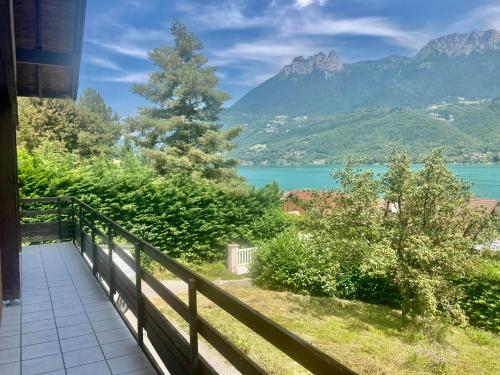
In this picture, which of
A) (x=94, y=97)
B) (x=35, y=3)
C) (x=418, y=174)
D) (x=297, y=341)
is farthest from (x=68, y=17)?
(x=94, y=97)

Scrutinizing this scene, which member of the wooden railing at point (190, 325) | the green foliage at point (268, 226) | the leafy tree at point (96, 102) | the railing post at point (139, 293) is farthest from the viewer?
the leafy tree at point (96, 102)

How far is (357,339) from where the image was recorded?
9445 millimetres

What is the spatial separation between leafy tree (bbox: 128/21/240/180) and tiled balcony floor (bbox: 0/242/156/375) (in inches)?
592

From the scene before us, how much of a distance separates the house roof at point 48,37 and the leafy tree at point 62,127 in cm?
1663

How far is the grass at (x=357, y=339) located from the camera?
25.1ft

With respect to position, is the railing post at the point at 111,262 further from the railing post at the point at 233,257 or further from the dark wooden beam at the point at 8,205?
the railing post at the point at 233,257

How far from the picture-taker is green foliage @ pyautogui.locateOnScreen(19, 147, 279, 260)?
1201 centimetres

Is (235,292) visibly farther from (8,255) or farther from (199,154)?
(199,154)

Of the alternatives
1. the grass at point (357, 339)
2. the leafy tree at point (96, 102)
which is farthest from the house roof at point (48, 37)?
the leafy tree at point (96, 102)

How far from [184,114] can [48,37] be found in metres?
18.4

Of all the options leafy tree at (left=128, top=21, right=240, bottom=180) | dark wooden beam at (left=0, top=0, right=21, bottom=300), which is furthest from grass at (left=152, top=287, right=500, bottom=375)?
leafy tree at (left=128, top=21, right=240, bottom=180)

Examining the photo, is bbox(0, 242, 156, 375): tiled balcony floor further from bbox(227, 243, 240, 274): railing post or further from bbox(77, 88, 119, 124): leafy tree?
bbox(77, 88, 119, 124): leafy tree

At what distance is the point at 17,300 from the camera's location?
5.35m

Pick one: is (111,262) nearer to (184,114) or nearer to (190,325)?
Result: (190,325)
